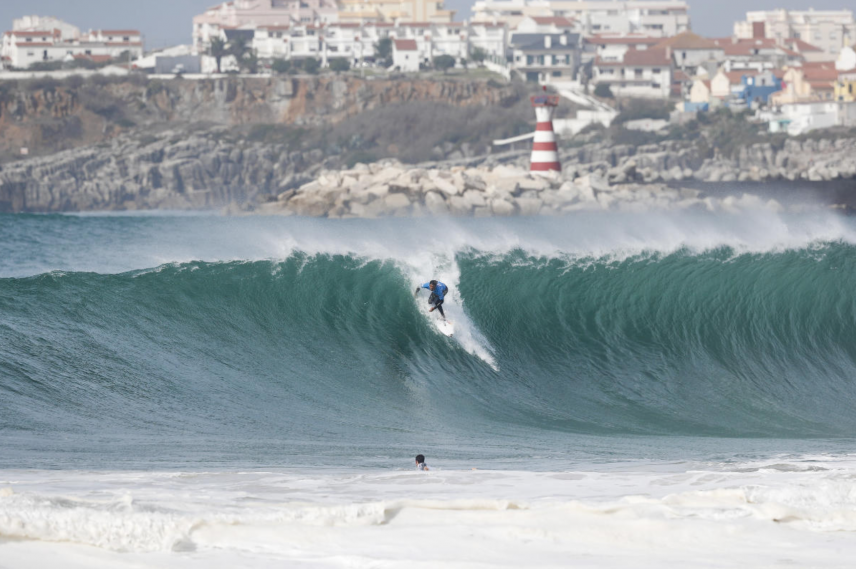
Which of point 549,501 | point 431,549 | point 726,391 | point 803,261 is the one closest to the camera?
point 431,549

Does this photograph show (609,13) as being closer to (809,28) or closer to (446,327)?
(809,28)

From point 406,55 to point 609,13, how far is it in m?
31.1

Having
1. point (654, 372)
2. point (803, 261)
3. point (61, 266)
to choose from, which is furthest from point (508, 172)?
point (654, 372)

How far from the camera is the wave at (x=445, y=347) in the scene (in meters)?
10.2

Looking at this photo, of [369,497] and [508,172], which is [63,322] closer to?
[369,497]

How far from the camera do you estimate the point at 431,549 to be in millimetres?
5250

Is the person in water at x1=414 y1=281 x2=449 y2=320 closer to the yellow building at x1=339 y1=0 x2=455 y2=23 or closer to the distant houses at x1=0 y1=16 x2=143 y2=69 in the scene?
the distant houses at x1=0 y1=16 x2=143 y2=69

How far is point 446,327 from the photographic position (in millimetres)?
12836

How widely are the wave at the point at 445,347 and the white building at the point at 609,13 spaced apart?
9683 cm

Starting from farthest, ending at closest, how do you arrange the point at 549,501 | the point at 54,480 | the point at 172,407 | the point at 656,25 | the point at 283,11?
the point at 656,25 → the point at 283,11 → the point at 172,407 → the point at 54,480 → the point at 549,501

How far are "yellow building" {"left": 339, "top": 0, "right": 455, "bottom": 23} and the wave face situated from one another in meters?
89.4

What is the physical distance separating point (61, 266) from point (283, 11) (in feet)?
278

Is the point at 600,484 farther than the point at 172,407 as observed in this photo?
No

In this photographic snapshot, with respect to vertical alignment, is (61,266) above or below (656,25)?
below
